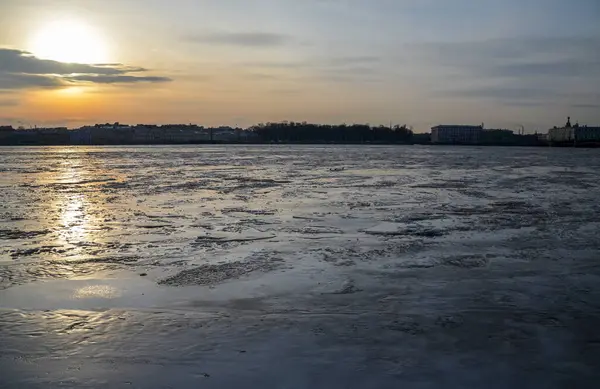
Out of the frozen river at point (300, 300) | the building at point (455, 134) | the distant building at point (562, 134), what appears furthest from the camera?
the building at point (455, 134)

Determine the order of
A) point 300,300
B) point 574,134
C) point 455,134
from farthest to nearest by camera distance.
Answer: point 455,134 → point 574,134 → point 300,300

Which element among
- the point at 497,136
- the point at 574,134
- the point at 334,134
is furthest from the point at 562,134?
the point at 334,134

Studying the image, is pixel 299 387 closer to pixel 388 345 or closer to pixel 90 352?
pixel 388 345

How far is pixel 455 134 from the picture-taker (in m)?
160

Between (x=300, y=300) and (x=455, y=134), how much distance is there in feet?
528

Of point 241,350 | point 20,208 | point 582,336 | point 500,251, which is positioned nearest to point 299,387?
point 241,350

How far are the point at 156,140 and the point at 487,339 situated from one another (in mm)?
153980

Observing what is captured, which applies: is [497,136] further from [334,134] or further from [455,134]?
[334,134]

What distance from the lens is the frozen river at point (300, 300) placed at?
4320 millimetres

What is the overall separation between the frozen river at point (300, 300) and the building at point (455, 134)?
14847cm

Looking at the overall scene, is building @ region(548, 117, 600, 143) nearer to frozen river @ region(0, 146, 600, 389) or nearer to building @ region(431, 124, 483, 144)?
building @ region(431, 124, 483, 144)

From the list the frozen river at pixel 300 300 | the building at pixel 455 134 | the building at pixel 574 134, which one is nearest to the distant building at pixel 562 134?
the building at pixel 574 134

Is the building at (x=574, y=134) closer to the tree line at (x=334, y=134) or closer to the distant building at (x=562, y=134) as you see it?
the distant building at (x=562, y=134)

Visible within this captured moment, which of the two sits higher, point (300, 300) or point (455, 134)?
point (455, 134)
